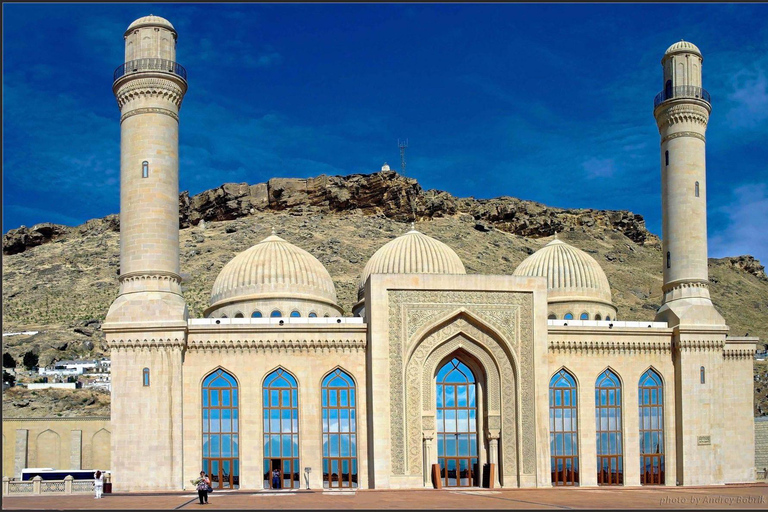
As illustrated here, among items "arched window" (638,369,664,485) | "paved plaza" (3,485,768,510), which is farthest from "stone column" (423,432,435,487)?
"arched window" (638,369,664,485)

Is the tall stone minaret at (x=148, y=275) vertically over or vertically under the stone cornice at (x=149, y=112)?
under

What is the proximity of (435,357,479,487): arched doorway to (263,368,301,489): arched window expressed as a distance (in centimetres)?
415

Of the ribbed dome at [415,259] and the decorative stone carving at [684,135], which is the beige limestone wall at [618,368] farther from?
the decorative stone carving at [684,135]

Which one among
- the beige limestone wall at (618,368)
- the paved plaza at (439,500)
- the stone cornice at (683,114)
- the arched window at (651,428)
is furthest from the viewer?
the stone cornice at (683,114)

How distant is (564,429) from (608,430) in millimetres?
1406

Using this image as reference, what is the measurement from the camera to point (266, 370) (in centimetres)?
2948

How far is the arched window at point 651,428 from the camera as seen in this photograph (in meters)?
31.5

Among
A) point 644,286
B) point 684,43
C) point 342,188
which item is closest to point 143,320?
point 684,43

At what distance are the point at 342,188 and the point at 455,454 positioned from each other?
80793mm

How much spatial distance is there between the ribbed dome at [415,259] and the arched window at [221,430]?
681 cm

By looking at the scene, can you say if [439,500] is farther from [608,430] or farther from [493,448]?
[608,430]

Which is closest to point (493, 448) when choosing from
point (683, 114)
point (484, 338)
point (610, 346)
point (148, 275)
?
point (484, 338)

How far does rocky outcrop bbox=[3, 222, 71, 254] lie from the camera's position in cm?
10656

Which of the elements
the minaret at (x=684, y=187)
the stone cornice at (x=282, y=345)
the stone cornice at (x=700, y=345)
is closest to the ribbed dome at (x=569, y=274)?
the minaret at (x=684, y=187)
